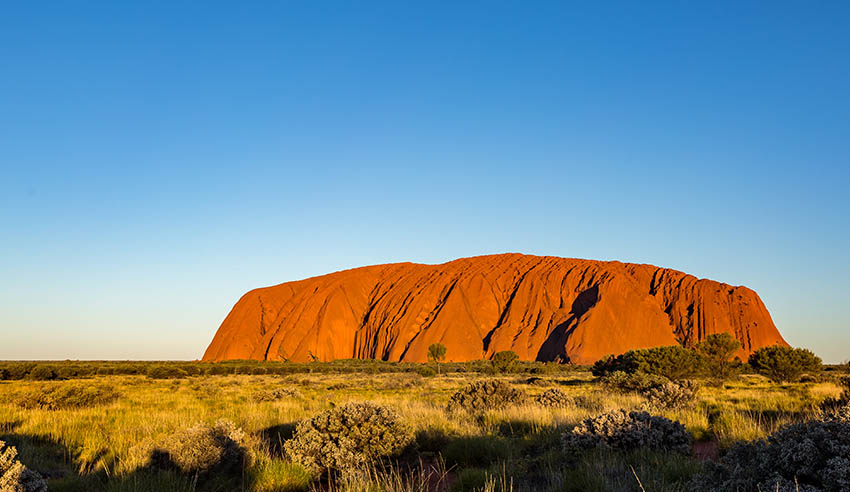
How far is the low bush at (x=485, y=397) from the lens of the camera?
13883 millimetres

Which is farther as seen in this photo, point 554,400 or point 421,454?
point 554,400

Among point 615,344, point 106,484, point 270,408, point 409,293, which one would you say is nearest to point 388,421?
point 106,484

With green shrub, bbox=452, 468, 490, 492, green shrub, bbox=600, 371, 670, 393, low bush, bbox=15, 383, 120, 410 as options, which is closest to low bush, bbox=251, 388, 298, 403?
low bush, bbox=15, 383, 120, 410

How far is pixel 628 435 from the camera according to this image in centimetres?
755

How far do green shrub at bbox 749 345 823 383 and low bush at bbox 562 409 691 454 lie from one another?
1166 inches

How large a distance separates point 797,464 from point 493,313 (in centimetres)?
8351

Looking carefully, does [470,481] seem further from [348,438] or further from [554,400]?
[554,400]

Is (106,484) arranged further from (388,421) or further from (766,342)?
(766,342)

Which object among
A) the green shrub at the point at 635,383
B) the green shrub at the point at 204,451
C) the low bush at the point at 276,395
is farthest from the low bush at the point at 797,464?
the low bush at the point at 276,395

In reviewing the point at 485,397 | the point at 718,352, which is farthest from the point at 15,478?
the point at 718,352

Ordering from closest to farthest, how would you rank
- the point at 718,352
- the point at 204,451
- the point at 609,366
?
the point at 204,451 → the point at 718,352 → the point at 609,366

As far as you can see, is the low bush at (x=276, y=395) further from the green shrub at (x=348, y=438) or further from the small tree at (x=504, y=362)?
the small tree at (x=504, y=362)

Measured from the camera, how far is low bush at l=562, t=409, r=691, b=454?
24.3 feet

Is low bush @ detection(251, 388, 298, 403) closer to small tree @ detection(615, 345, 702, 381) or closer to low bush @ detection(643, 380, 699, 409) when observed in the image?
low bush @ detection(643, 380, 699, 409)
